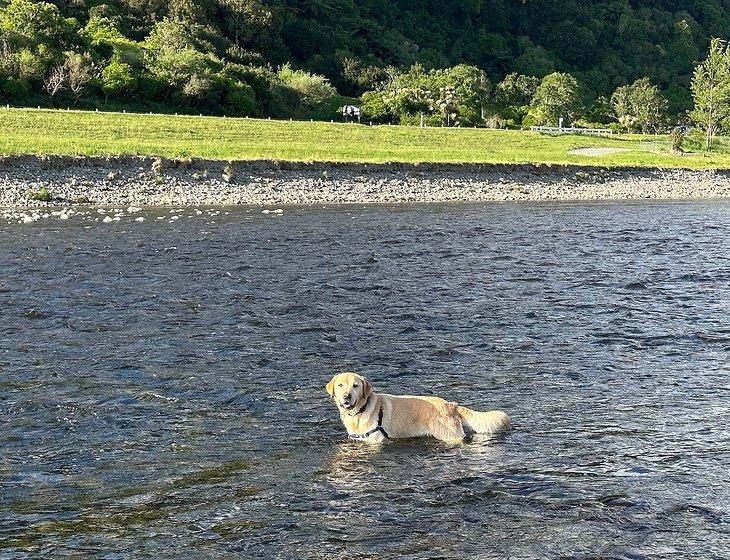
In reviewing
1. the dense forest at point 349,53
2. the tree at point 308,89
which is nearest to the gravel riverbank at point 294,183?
the dense forest at point 349,53

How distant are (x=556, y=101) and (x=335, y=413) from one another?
10042 centimetres

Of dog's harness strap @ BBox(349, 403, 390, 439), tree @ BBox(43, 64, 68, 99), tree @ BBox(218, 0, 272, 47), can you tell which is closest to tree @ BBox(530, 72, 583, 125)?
tree @ BBox(218, 0, 272, 47)

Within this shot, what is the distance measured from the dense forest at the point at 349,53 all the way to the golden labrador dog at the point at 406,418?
6703 centimetres

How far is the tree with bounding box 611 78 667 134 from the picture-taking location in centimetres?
11225

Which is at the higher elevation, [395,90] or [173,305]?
[395,90]

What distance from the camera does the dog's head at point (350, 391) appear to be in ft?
29.9

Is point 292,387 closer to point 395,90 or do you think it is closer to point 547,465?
point 547,465

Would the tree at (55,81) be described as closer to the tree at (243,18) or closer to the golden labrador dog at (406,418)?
the tree at (243,18)

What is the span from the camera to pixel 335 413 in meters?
10.6

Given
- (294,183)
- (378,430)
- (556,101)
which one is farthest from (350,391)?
(556,101)

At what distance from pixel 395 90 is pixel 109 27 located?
3197 centimetres

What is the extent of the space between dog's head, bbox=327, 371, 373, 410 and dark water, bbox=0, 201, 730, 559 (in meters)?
0.52

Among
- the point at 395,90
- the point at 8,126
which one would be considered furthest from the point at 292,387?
the point at 395,90

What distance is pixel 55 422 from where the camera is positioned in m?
9.98
